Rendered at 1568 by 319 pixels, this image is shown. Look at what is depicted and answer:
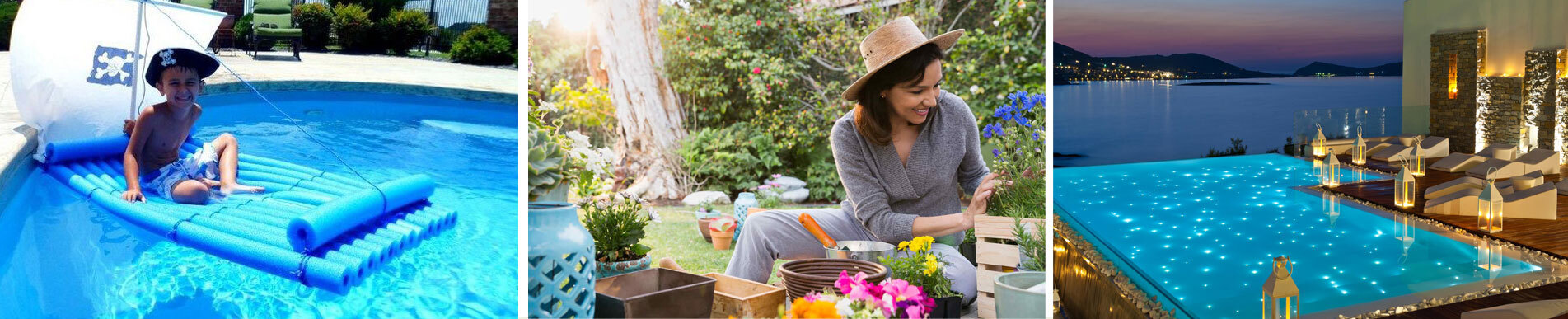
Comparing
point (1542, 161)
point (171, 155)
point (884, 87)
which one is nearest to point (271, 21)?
point (171, 155)

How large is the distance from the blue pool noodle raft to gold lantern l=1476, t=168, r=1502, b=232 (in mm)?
7578

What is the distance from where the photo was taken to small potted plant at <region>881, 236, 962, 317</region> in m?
2.51

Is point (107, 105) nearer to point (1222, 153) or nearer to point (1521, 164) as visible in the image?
point (1521, 164)

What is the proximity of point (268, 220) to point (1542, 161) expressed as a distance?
950 centimetres

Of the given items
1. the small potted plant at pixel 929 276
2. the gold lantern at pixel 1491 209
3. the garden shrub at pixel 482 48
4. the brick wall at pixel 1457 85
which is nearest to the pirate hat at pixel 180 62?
the garden shrub at pixel 482 48

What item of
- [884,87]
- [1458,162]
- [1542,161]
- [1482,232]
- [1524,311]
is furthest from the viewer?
[1458,162]

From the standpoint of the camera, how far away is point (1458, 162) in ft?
25.4

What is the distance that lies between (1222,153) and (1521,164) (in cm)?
512

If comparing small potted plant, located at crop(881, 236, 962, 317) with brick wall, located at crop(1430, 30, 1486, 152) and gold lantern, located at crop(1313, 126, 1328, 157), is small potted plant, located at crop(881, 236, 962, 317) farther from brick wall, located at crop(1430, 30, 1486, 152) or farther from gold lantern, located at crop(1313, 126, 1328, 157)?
gold lantern, located at crop(1313, 126, 1328, 157)

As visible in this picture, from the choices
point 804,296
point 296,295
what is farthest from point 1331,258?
point 296,295

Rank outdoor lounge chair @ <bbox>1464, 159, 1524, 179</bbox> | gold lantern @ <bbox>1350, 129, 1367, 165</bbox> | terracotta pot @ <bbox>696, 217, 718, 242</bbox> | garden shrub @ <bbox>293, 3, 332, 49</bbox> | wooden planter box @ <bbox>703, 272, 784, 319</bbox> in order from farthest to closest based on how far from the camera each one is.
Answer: garden shrub @ <bbox>293, 3, 332, 49</bbox> → gold lantern @ <bbox>1350, 129, 1367, 165</bbox> → outdoor lounge chair @ <bbox>1464, 159, 1524, 179</bbox> → terracotta pot @ <bbox>696, 217, 718, 242</bbox> → wooden planter box @ <bbox>703, 272, 784, 319</bbox>

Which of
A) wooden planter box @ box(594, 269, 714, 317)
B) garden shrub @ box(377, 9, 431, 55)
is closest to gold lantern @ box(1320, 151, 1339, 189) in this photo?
wooden planter box @ box(594, 269, 714, 317)

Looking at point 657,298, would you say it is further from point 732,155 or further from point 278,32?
point 278,32

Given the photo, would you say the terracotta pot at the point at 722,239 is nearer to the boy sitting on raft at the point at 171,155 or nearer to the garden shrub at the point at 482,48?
the boy sitting on raft at the point at 171,155
